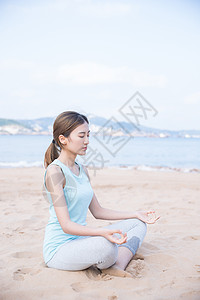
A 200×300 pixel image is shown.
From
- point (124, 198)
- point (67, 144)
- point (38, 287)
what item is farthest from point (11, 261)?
point (124, 198)

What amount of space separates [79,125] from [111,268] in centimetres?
117

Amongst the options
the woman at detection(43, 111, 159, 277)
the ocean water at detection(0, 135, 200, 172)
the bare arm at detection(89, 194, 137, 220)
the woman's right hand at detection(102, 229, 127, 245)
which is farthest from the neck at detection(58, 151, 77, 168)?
the ocean water at detection(0, 135, 200, 172)

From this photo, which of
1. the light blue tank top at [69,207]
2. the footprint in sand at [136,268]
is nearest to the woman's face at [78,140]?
the light blue tank top at [69,207]

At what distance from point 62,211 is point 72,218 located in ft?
0.69

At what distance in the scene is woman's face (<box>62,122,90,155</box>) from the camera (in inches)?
98.1

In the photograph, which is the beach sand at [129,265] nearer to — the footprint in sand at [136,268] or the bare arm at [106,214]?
the footprint in sand at [136,268]

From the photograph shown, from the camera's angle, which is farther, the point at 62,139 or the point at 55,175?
the point at 62,139

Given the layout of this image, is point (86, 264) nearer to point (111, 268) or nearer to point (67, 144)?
point (111, 268)

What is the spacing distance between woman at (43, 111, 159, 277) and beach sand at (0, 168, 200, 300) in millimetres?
112

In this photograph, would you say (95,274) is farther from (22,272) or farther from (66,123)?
(66,123)

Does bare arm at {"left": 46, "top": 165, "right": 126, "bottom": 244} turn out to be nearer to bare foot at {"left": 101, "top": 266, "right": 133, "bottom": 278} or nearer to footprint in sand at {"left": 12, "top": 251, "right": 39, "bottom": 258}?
bare foot at {"left": 101, "top": 266, "right": 133, "bottom": 278}

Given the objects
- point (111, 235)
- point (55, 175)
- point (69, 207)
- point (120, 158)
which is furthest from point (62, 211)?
point (120, 158)

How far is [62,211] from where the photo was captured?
2.31 metres

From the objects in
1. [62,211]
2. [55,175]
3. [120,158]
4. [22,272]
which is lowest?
[120,158]
